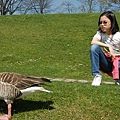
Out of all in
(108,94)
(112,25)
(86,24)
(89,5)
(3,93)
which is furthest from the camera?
(89,5)

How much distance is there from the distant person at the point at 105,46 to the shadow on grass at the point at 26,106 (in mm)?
1675

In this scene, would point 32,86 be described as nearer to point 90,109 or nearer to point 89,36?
point 90,109

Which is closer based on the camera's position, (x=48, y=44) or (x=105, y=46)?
(x=105, y=46)

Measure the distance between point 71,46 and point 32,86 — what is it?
586 inches

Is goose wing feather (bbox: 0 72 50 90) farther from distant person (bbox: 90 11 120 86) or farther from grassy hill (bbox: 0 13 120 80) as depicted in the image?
grassy hill (bbox: 0 13 120 80)

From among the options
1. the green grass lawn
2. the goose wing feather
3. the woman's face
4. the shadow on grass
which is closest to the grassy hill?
the green grass lawn

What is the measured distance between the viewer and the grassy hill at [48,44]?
1484cm

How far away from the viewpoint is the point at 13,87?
17.3 feet

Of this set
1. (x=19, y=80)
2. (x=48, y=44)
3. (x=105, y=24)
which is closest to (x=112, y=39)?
(x=105, y=24)

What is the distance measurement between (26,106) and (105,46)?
239cm

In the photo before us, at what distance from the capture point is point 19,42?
70.4 feet

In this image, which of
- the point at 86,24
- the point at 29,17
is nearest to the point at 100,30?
the point at 86,24

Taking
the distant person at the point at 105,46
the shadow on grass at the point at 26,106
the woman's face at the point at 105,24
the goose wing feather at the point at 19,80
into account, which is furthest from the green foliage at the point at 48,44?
the goose wing feather at the point at 19,80

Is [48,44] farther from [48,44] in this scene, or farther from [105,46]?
[105,46]
